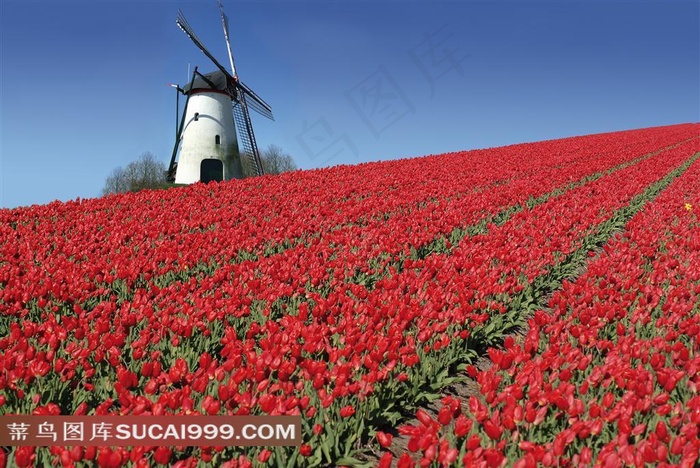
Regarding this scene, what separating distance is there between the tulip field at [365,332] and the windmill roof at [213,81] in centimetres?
1899

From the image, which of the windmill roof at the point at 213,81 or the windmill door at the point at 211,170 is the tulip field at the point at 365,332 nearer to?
the windmill door at the point at 211,170

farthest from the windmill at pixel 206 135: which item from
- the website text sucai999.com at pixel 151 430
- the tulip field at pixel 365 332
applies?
the website text sucai999.com at pixel 151 430

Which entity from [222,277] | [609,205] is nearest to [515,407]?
[222,277]

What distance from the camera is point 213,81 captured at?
28594mm

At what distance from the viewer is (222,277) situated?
A: 241 inches

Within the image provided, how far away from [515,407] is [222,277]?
4236 millimetres

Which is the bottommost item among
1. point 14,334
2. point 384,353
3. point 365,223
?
point 384,353

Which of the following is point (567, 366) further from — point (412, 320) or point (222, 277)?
point (222, 277)

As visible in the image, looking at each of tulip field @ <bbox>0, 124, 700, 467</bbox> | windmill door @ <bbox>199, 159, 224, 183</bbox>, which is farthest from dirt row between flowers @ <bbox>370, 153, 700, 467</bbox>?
windmill door @ <bbox>199, 159, 224, 183</bbox>

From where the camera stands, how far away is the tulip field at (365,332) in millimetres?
3049

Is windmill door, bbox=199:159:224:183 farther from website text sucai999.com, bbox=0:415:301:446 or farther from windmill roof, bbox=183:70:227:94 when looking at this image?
website text sucai999.com, bbox=0:415:301:446

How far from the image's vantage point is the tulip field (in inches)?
120

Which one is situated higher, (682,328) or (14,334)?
(14,334)

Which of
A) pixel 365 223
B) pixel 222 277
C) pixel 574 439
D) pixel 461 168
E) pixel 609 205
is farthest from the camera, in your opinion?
pixel 461 168
